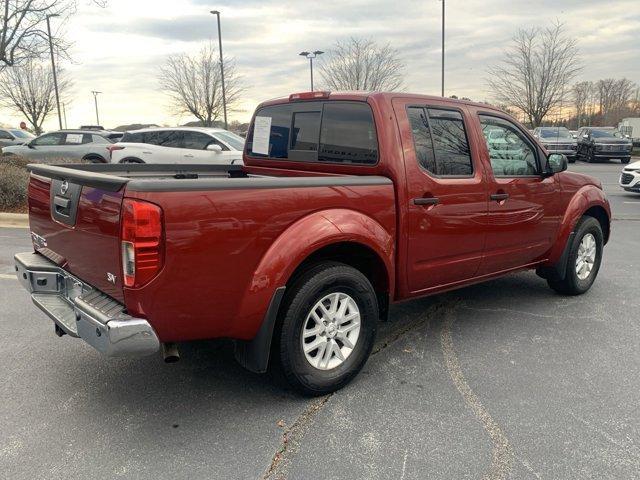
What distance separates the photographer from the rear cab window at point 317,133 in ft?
12.0

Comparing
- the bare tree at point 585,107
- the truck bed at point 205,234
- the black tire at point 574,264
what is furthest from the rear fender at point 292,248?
the bare tree at point 585,107

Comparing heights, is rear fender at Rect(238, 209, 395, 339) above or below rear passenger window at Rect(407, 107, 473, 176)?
below

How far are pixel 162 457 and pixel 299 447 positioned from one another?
0.69 meters

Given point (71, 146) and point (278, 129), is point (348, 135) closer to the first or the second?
point (278, 129)

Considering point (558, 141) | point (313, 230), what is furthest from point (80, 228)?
point (558, 141)

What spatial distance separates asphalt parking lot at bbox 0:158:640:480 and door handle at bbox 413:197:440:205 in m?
1.12

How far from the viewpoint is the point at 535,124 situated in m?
32.4

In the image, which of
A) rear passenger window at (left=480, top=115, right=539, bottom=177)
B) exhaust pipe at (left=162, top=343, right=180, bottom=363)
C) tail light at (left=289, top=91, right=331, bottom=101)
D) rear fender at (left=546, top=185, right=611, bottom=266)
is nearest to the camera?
exhaust pipe at (left=162, top=343, right=180, bottom=363)

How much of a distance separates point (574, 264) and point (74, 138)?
14873 mm

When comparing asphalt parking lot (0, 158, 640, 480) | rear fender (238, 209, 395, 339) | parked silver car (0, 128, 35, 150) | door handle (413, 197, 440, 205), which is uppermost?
parked silver car (0, 128, 35, 150)

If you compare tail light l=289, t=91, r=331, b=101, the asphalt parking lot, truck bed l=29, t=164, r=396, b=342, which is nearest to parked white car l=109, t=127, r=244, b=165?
tail light l=289, t=91, r=331, b=101

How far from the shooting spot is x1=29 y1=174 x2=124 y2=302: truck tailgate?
8.59ft

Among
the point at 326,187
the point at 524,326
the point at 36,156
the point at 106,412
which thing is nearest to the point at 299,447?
the point at 106,412

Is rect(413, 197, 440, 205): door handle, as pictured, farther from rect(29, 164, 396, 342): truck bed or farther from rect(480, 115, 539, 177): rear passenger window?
rect(480, 115, 539, 177): rear passenger window
